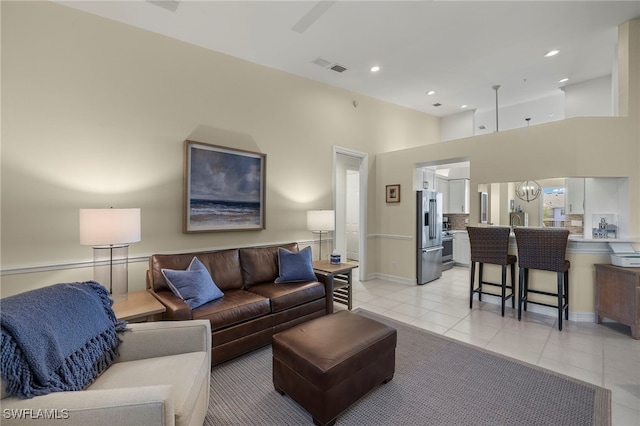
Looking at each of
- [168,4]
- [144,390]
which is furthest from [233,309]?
[168,4]

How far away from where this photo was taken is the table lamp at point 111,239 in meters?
2.21

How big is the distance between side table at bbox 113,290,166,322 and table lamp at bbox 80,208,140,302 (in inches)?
5.1

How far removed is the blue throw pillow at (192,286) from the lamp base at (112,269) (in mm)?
413

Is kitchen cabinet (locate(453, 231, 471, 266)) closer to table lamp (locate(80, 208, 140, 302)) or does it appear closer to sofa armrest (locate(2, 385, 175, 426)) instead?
table lamp (locate(80, 208, 140, 302))

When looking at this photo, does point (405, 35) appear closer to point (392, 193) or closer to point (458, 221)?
point (392, 193)

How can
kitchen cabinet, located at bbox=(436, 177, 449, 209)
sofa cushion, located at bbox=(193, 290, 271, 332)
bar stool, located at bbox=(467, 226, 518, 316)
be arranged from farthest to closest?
kitchen cabinet, located at bbox=(436, 177, 449, 209) → bar stool, located at bbox=(467, 226, 518, 316) → sofa cushion, located at bbox=(193, 290, 271, 332)

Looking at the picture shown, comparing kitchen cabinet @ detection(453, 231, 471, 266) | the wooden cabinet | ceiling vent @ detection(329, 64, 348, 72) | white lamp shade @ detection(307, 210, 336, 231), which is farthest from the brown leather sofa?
kitchen cabinet @ detection(453, 231, 471, 266)

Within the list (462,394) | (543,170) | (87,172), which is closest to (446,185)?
(543,170)

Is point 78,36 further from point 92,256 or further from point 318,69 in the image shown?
point 318,69

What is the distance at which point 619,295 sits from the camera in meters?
3.01

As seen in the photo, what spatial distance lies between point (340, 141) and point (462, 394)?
12.7 feet

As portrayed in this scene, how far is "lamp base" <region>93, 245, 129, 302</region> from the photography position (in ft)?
8.33

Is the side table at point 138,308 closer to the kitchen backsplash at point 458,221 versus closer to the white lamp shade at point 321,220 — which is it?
the white lamp shade at point 321,220

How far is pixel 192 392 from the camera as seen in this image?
143 centimetres
